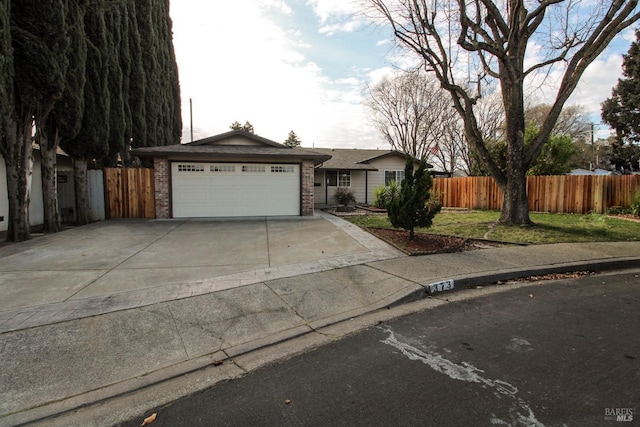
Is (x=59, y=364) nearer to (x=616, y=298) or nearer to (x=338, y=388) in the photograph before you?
(x=338, y=388)

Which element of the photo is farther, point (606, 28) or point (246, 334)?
point (606, 28)

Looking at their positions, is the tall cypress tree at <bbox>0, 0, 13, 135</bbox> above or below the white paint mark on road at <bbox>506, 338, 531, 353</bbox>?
above

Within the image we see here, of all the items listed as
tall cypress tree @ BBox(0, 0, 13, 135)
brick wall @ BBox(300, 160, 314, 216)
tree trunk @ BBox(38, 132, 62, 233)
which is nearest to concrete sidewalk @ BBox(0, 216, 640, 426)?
tall cypress tree @ BBox(0, 0, 13, 135)

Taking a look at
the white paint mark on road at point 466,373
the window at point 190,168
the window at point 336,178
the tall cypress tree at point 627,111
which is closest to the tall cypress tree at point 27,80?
the window at point 190,168

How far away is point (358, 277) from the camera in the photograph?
5.76 m

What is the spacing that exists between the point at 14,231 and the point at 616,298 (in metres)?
13.5

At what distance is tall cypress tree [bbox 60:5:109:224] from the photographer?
11641mm

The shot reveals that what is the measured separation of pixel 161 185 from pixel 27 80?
5153 millimetres

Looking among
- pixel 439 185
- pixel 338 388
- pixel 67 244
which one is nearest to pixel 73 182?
pixel 67 244

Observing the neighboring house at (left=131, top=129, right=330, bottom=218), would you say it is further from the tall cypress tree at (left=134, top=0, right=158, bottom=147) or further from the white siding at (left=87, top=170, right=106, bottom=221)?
the tall cypress tree at (left=134, top=0, right=158, bottom=147)

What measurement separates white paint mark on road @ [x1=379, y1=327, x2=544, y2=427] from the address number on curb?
168 centimetres

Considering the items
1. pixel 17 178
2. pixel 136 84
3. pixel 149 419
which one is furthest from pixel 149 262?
pixel 136 84

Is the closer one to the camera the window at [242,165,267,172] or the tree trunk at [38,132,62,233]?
the tree trunk at [38,132,62,233]

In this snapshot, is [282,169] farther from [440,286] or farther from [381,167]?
[381,167]
